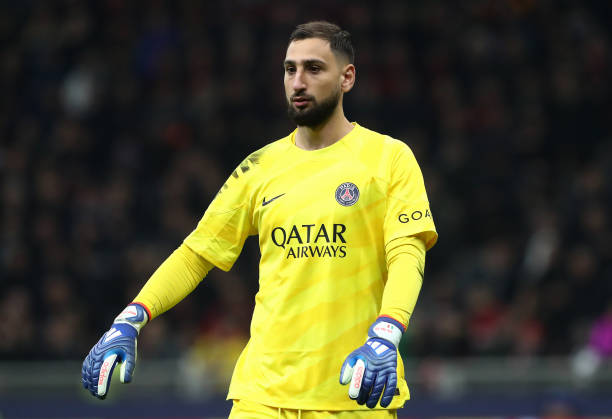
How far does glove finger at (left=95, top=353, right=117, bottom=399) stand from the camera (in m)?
4.02

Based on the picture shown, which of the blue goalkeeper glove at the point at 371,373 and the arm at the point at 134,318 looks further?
the arm at the point at 134,318

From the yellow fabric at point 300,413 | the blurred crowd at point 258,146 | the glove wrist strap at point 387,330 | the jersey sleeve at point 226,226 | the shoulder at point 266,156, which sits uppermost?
the blurred crowd at point 258,146

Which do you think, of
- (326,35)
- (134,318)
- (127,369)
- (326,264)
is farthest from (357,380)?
(326,35)

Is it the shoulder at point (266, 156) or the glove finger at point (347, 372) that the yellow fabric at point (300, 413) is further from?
the shoulder at point (266, 156)

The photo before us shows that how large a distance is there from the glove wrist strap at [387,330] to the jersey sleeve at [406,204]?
380 mm

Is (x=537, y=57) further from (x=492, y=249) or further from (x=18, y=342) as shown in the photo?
(x=18, y=342)

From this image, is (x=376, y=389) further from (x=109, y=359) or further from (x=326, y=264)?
(x=109, y=359)

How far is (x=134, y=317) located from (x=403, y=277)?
111 centimetres

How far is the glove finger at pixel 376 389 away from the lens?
12.1ft

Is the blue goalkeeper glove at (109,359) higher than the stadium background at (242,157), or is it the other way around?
the stadium background at (242,157)

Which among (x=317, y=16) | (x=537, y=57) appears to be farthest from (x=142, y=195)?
(x=537, y=57)

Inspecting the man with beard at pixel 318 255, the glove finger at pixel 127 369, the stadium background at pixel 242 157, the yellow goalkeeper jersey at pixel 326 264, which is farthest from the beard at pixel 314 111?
the stadium background at pixel 242 157

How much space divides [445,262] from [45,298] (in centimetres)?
459

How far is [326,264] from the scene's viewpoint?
4.25m
